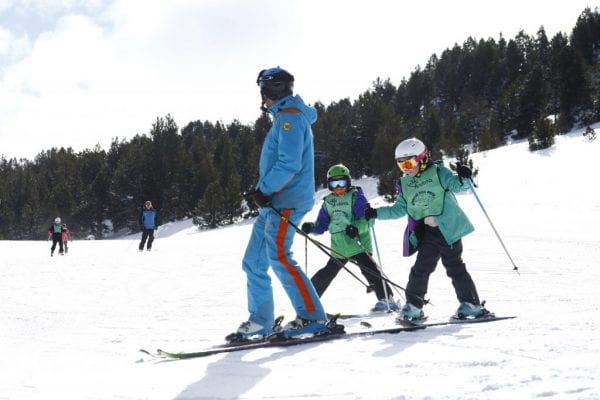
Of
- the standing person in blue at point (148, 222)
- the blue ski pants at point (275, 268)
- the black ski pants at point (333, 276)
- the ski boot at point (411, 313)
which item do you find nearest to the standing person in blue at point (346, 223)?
the black ski pants at point (333, 276)

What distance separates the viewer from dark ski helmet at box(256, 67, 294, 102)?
380 centimetres

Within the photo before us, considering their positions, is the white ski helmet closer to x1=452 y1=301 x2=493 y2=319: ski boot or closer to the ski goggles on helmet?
x1=452 y1=301 x2=493 y2=319: ski boot

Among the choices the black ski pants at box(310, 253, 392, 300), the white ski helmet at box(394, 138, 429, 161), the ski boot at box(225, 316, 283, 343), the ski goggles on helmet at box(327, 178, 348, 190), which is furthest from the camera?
the ski goggles on helmet at box(327, 178, 348, 190)

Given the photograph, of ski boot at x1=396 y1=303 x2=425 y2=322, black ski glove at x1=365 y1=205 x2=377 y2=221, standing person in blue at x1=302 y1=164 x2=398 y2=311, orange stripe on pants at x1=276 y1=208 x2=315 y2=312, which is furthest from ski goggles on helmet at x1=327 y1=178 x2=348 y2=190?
orange stripe on pants at x1=276 y1=208 x2=315 y2=312

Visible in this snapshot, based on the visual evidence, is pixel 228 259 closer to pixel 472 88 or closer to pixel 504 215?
pixel 504 215

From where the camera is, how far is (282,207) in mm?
3688

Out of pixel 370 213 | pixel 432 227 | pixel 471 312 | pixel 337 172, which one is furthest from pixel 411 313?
pixel 337 172

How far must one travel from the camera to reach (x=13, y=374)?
314cm

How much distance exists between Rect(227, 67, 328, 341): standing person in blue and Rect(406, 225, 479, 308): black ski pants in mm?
1048

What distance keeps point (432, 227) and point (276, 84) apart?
5.95 ft

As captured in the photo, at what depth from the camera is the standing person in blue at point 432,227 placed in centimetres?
423

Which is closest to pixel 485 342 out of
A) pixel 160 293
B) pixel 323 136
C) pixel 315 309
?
pixel 315 309

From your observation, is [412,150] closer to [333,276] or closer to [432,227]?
[432,227]

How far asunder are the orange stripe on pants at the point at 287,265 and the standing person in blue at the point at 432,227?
1.03 m
